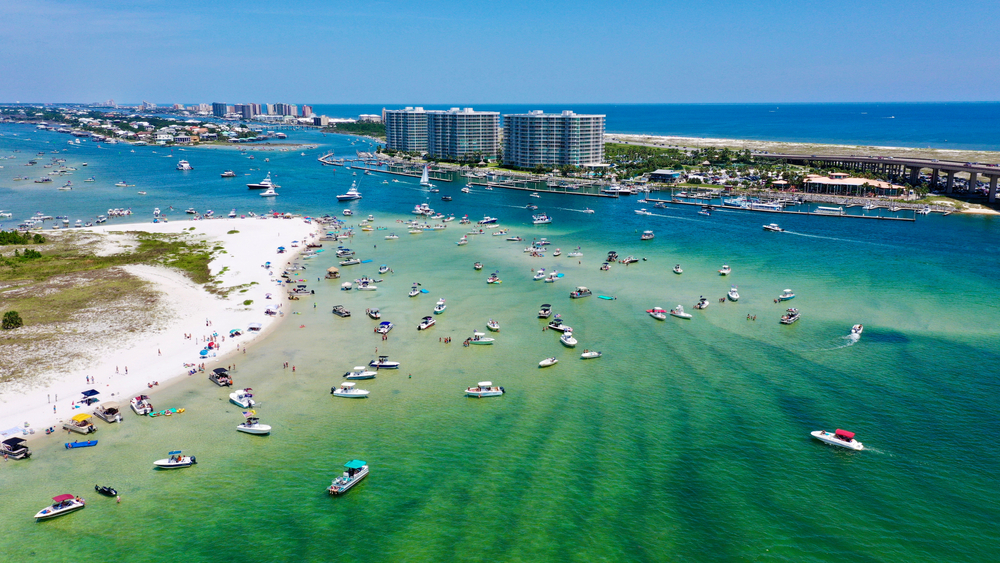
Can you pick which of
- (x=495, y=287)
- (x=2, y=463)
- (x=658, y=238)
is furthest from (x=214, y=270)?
(x=658, y=238)

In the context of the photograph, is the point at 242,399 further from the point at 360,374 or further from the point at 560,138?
the point at 560,138

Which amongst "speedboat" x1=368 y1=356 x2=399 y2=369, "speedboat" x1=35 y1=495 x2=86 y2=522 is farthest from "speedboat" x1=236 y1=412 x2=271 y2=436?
"speedboat" x1=368 y1=356 x2=399 y2=369

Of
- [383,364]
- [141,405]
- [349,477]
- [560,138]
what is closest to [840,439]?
[349,477]

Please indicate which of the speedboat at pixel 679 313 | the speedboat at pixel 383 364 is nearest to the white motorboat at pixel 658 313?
the speedboat at pixel 679 313

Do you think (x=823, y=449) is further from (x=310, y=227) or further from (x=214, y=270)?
(x=310, y=227)

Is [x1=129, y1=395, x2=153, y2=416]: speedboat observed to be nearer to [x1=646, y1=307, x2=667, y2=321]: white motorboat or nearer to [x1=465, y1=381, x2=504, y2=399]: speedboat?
[x1=465, y1=381, x2=504, y2=399]: speedboat
